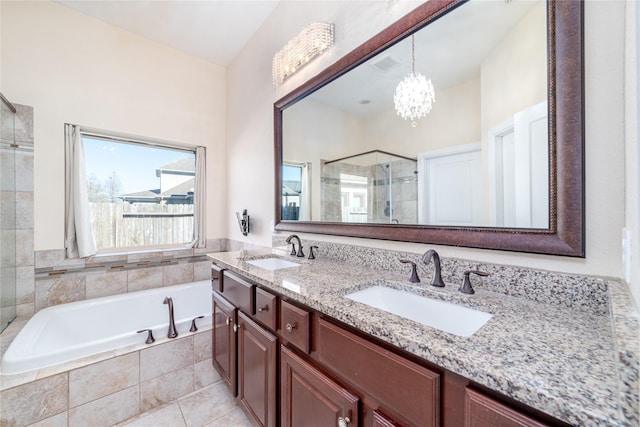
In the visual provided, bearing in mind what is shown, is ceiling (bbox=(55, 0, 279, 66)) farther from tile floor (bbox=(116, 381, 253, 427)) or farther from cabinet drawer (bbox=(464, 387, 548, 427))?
tile floor (bbox=(116, 381, 253, 427))

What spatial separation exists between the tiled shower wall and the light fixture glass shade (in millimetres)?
2913

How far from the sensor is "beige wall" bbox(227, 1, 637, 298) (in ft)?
2.37

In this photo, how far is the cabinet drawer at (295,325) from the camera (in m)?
0.97

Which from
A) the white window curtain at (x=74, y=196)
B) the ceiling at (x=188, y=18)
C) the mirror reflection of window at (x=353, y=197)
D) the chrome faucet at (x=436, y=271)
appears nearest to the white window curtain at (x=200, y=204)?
the white window curtain at (x=74, y=196)

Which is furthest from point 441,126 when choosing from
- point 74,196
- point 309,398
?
point 74,196

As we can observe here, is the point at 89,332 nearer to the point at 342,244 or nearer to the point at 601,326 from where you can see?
the point at 342,244

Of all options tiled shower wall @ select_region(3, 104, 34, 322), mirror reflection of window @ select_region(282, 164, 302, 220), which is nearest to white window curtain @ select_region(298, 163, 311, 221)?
mirror reflection of window @ select_region(282, 164, 302, 220)

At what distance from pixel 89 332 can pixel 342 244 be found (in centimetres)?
239

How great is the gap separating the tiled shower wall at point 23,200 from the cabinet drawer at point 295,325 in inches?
96.3

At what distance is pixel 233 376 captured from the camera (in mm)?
1578

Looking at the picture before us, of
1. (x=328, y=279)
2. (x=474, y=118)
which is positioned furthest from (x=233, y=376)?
(x=474, y=118)

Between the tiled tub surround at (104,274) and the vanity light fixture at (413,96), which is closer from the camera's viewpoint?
the vanity light fixture at (413,96)

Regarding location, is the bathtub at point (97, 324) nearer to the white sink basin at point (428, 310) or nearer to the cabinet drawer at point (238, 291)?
the cabinet drawer at point (238, 291)

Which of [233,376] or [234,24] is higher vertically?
[234,24]
